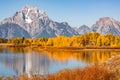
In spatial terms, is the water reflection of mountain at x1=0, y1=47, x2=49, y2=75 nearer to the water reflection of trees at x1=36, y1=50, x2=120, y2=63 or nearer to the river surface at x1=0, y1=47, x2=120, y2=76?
the river surface at x1=0, y1=47, x2=120, y2=76

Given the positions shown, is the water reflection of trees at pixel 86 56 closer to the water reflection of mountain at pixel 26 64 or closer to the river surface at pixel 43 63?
the river surface at pixel 43 63

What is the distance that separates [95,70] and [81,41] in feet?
499

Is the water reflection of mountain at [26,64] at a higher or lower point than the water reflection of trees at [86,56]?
lower

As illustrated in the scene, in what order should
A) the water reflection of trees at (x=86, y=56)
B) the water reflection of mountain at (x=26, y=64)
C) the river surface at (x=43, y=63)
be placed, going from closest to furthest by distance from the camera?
the river surface at (x=43, y=63) → the water reflection of mountain at (x=26, y=64) → the water reflection of trees at (x=86, y=56)

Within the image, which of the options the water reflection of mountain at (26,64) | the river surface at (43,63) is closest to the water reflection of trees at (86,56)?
the river surface at (43,63)

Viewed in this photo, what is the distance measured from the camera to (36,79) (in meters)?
13.4

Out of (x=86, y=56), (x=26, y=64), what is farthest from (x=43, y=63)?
(x=86, y=56)

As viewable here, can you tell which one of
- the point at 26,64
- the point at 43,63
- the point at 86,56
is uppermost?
the point at 86,56

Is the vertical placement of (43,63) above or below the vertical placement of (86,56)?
below

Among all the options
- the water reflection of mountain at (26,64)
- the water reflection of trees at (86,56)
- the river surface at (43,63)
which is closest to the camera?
the river surface at (43,63)

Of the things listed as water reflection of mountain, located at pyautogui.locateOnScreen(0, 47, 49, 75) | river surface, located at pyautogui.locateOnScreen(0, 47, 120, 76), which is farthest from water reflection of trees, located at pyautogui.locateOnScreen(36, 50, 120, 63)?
water reflection of mountain, located at pyautogui.locateOnScreen(0, 47, 49, 75)

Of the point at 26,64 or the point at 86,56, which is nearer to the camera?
the point at 26,64

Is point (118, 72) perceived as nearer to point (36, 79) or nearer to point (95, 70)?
point (95, 70)

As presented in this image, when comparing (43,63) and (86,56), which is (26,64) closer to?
(43,63)
